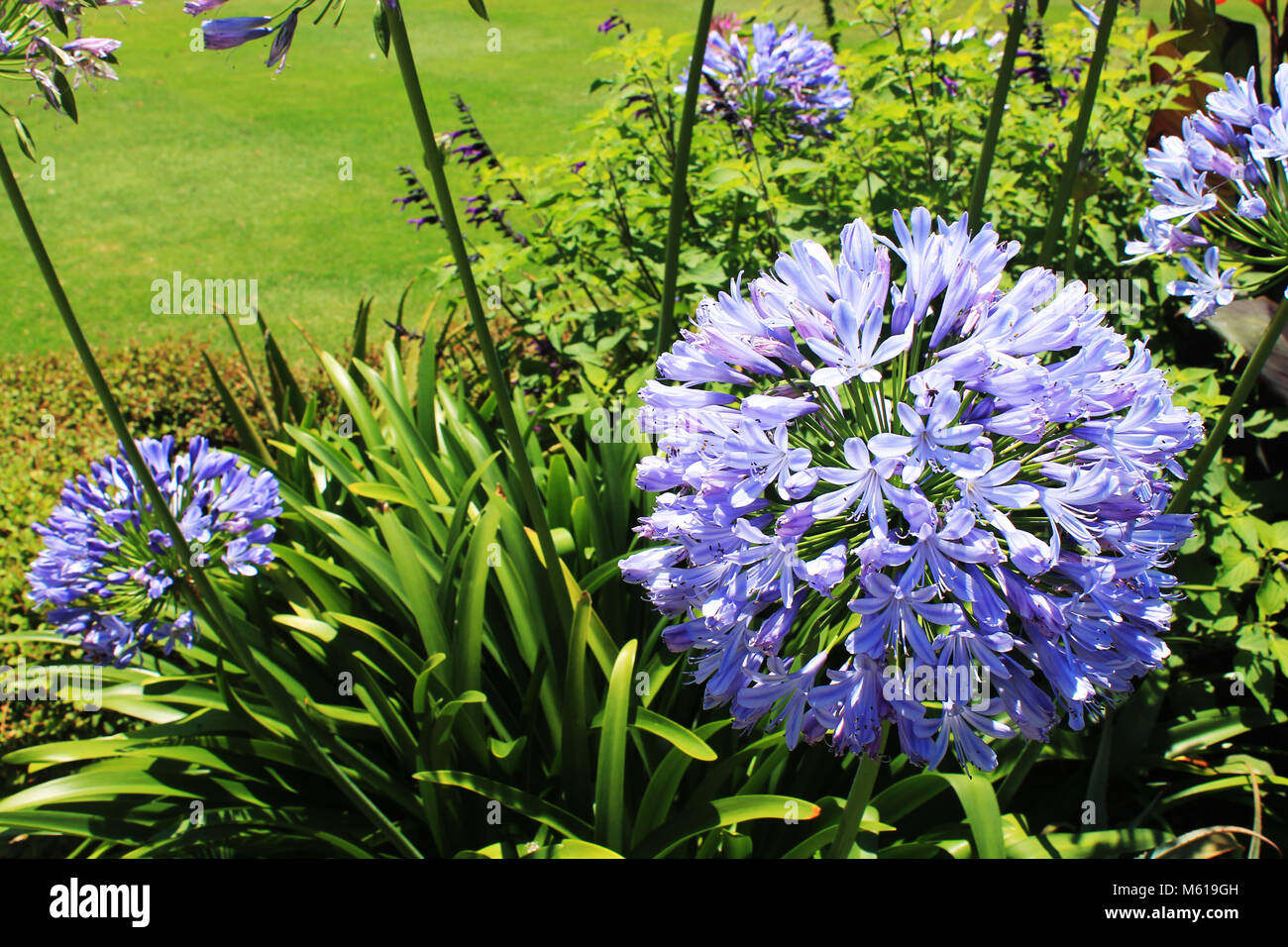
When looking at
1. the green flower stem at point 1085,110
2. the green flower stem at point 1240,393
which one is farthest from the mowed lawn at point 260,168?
the green flower stem at point 1240,393

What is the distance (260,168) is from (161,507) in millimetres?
11186

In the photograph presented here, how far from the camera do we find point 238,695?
2.88 m

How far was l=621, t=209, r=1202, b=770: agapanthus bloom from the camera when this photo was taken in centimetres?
147

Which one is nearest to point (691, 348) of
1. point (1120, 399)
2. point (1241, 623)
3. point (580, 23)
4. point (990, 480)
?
point (990, 480)

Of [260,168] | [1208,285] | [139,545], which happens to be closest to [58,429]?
[139,545]

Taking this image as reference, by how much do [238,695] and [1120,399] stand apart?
261cm

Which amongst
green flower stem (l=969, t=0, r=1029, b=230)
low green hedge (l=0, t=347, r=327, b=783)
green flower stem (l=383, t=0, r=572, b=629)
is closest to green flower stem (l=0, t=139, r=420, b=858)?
green flower stem (l=383, t=0, r=572, b=629)

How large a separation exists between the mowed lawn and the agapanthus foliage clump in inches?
169

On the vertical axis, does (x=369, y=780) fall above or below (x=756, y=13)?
below

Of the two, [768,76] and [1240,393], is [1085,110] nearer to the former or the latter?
[1240,393]

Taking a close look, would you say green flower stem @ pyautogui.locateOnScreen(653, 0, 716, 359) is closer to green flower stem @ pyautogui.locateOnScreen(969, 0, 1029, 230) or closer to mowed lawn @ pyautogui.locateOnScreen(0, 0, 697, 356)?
green flower stem @ pyautogui.locateOnScreen(969, 0, 1029, 230)

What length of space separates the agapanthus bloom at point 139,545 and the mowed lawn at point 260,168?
3893 millimetres

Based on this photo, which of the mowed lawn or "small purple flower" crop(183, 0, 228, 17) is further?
the mowed lawn
